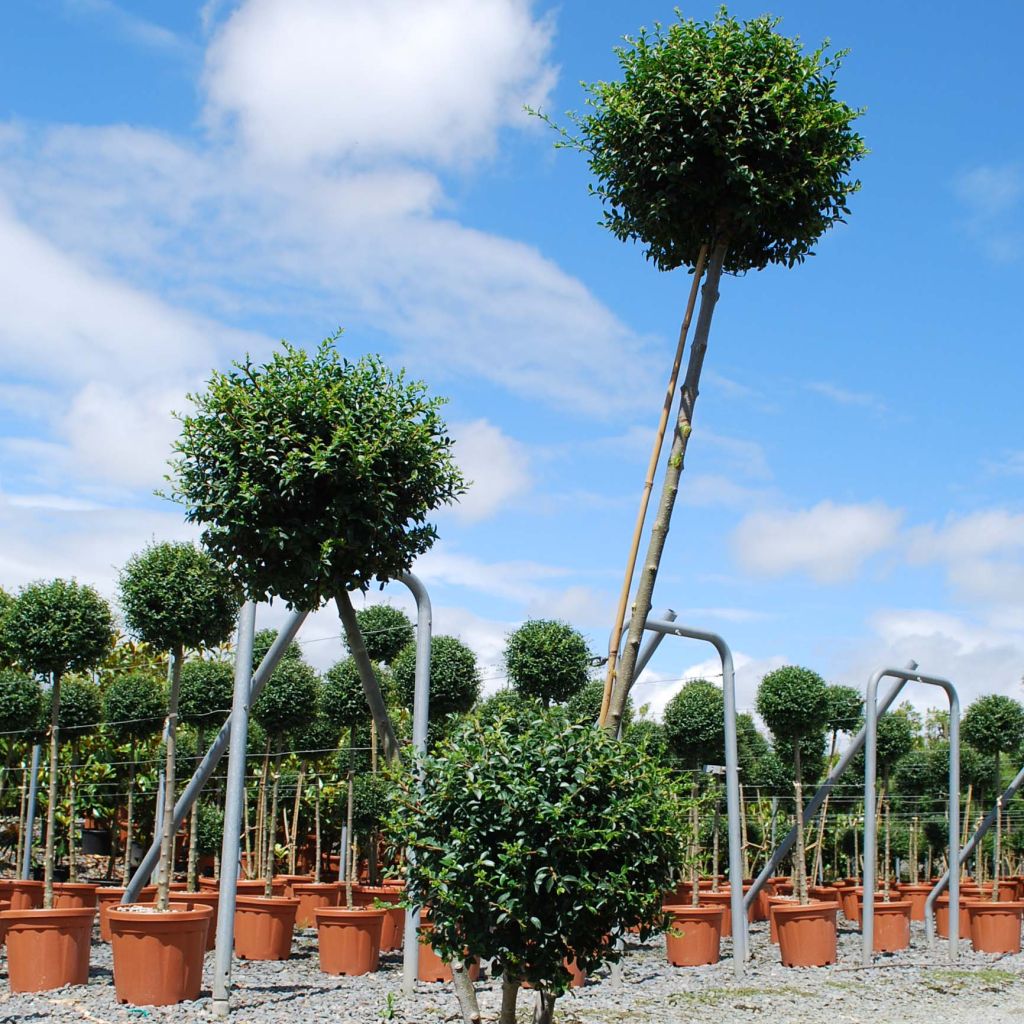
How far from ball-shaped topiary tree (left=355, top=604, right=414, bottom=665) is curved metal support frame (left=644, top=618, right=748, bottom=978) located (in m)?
4.05

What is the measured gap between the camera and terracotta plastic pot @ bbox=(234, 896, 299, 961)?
8.62 m

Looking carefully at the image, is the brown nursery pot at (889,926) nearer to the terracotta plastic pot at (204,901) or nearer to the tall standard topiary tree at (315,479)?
the terracotta plastic pot at (204,901)

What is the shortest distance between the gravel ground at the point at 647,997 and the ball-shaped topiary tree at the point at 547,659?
2.90 metres

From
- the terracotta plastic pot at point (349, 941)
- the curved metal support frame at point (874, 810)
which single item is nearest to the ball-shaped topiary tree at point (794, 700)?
the curved metal support frame at point (874, 810)

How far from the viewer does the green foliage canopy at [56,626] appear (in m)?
10.1

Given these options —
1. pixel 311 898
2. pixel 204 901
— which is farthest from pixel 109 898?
pixel 311 898

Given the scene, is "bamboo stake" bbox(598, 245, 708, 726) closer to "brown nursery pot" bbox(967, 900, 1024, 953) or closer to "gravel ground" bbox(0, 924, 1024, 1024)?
"gravel ground" bbox(0, 924, 1024, 1024)

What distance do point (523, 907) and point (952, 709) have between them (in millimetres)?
7545

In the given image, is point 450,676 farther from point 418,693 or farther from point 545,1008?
point 545,1008

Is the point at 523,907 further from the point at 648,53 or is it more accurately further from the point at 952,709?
the point at 952,709

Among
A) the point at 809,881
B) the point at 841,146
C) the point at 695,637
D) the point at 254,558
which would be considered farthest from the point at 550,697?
the point at 809,881

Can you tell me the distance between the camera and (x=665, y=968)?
9.21m

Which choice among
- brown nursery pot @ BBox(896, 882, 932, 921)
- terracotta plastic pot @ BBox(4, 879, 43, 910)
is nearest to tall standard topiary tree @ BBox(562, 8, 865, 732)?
terracotta plastic pot @ BBox(4, 879, 43, 910)

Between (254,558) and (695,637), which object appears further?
(695,637)
